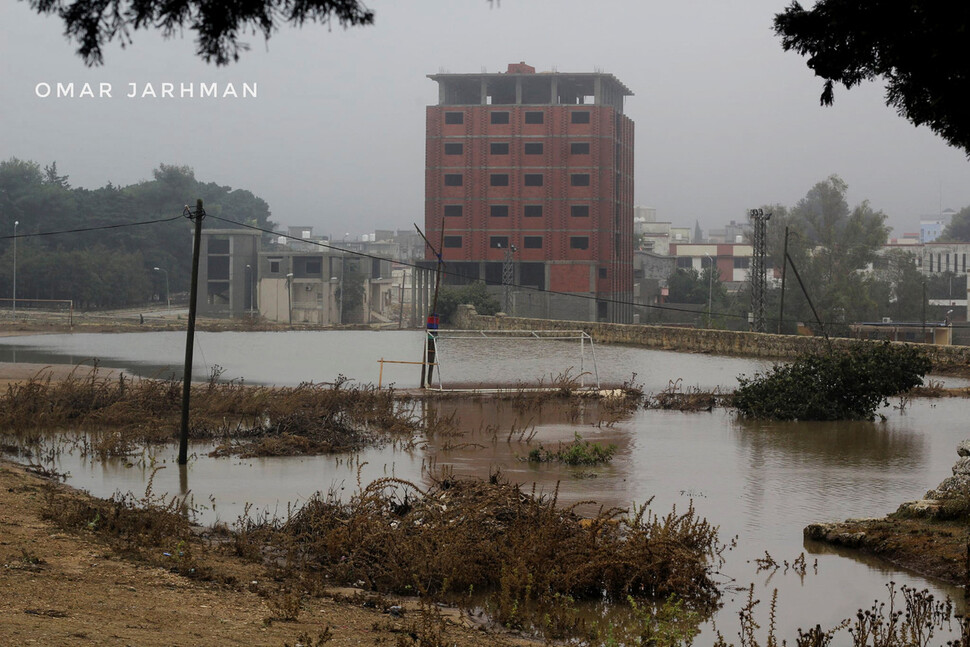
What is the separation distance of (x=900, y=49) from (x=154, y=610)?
248 inches

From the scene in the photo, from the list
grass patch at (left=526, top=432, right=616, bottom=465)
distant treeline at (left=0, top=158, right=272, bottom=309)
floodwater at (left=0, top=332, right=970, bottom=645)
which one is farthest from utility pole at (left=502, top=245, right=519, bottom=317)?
grass patch at (left=526, top=432, right=616, bottom=465)

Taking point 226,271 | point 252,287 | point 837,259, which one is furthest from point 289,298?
point 837,259

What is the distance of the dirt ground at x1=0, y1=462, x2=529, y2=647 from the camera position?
6988 mm

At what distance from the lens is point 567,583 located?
9.10 m

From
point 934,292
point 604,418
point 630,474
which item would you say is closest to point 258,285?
point 934,292

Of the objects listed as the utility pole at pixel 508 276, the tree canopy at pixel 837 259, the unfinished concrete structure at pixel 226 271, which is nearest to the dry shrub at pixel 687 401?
the utility pole at pixel 508 276

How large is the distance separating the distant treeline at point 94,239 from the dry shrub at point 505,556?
286ft

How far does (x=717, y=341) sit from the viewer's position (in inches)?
1841

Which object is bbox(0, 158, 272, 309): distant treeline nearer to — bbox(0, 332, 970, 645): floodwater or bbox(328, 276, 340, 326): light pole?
bbox(328, 276, 340, 326): light pole

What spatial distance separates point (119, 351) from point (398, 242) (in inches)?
5841

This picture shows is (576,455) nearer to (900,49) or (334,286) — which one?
(900,49)

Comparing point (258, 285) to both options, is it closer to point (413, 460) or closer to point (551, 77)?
point (551, 77)

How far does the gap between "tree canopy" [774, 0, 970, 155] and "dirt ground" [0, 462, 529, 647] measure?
→ 465 centimetres

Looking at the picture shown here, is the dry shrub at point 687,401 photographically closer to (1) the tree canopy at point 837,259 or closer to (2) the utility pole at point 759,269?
(2) the utility pole at point 759,269
